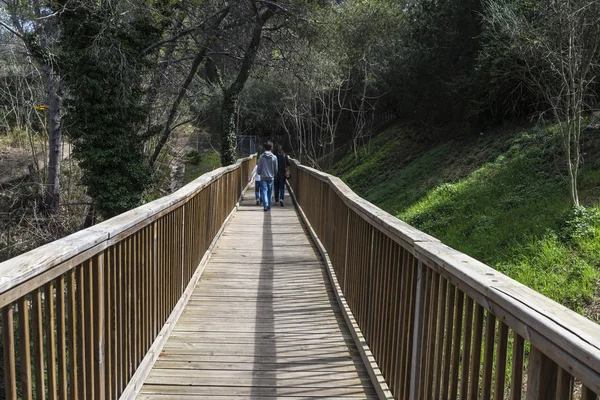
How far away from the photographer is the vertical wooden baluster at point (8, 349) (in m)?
1.78

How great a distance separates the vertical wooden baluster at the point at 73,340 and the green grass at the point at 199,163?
3066 cm

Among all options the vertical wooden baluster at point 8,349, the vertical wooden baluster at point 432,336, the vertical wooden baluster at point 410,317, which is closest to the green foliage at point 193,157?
the vertical wooden baluster at point 410,317

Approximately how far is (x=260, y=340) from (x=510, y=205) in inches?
284

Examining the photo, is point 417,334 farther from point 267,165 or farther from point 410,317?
point 267,165

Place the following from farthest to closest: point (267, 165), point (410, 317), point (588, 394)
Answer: point (267, 165)
point (410, 317)
point (588, 394)

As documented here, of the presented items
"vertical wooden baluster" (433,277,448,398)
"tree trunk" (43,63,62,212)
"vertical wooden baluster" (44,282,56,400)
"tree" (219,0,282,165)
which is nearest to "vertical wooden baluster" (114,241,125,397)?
"vertical wooden baluster" (44,282,56,400)

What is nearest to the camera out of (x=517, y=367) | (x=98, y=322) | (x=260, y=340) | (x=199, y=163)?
(x=517, y=367)

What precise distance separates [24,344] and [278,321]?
339cm

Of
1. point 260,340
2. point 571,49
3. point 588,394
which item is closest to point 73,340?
point 588,394

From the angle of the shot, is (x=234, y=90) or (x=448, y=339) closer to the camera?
(x=448, y=339)

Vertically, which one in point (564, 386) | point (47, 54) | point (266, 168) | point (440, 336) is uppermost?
point (47, 54)

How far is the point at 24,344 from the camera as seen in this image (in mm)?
1928

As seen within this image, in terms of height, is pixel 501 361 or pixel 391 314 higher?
pixel 501 361

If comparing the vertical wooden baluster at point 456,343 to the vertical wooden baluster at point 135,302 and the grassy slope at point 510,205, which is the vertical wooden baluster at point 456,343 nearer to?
the vertical wooden baluster at point 135,302
